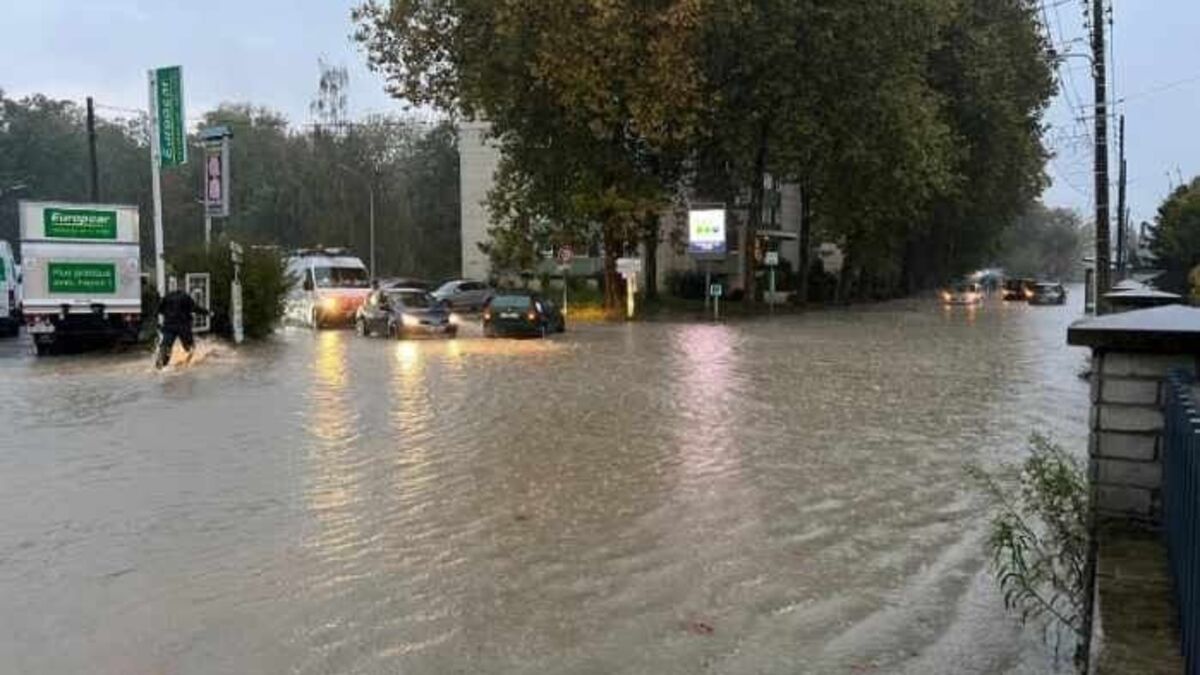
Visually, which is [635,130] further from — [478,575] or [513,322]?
[478,575]

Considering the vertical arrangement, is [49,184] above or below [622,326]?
above

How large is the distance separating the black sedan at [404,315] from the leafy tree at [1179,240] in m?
27.3

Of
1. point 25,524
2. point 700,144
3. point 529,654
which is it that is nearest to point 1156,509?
point 529,654

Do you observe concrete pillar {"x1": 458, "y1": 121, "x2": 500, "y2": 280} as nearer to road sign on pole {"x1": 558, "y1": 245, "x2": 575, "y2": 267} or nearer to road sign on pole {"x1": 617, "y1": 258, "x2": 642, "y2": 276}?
road sign on pole {"x1": 558, "y1": 245, "x2": 575, "y2": 267}

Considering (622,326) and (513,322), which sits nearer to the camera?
(513,322)

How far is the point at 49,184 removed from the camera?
8419 centimetres

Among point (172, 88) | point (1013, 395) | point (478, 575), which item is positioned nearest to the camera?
point (478, 575)

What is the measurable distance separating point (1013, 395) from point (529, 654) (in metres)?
13.7

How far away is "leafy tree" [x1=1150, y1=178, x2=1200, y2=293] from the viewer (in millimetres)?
45562

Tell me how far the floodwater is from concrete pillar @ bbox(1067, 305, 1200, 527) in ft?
3.11

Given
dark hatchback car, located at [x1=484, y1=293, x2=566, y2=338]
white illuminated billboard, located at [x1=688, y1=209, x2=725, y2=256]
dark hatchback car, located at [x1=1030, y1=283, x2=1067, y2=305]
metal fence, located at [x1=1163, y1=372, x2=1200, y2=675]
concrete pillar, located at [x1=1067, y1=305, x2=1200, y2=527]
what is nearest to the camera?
metal fence, located at [x1=1163, y1=372, x2=1200, y2=675]

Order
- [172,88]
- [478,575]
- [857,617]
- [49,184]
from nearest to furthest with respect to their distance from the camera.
Answer: [857,617] < [478,575] < [172,88] < [49,184]

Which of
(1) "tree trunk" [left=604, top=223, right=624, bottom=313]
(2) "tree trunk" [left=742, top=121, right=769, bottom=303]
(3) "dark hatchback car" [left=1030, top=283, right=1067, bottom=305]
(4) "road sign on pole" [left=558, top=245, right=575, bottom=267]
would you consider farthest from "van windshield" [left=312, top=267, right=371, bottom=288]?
(3) "dark hatchback car" [left=1030, top=283, right=1067, bottom=305]

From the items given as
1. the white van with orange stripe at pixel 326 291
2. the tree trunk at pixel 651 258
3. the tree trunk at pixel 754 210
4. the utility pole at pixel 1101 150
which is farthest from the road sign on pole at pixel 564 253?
the utility pole at pixel 1101 150
